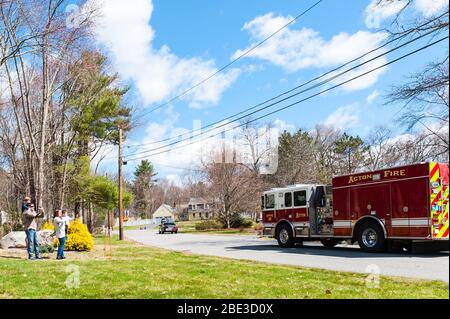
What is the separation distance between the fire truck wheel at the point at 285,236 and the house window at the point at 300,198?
1.21 meters

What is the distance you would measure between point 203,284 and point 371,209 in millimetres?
9956

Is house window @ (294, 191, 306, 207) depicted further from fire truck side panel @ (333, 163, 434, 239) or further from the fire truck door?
the fire truck door

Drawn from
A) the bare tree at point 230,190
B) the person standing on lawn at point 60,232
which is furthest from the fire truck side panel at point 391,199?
the bare tree at point 230,190

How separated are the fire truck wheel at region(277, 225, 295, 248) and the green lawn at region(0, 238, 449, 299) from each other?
30.1 feet

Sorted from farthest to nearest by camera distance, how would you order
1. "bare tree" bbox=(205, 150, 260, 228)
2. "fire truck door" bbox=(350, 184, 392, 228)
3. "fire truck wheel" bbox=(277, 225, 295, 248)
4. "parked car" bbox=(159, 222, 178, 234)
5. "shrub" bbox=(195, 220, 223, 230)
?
1. "parked car" bbox=(159, 222, 178, 234)
2. "shrub" bbox=(195, 220, 223, 230)
3. "bare tree" bbox=(205, 150, 260, 228)
4. "fire truck wheel" bbox=(277, 225, 295, 248)
5. "fire truck door" bbox=(350, 184, 392, 228)

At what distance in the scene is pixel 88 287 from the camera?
340 inches

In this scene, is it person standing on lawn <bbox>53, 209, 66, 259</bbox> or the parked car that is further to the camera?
the parked car

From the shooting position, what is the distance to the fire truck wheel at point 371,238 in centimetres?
1661

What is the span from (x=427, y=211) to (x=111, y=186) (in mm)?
32005

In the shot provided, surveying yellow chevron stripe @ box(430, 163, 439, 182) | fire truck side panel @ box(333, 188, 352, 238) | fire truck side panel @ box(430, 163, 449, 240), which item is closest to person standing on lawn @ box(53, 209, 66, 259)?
fire truck side panel @ box(333, 188, 352, 238)

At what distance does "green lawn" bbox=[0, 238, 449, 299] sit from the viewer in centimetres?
776

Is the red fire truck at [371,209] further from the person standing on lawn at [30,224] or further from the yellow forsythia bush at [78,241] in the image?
the person standing on lawn at [30,224]

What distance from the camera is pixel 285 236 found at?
70.1 feet
